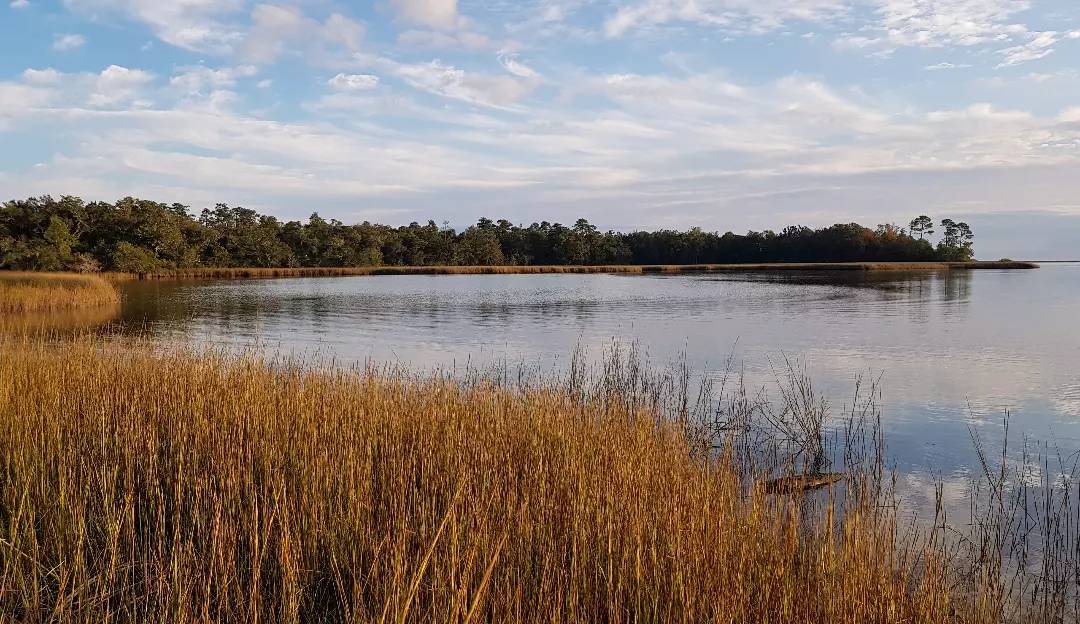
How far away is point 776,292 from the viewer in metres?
38.4

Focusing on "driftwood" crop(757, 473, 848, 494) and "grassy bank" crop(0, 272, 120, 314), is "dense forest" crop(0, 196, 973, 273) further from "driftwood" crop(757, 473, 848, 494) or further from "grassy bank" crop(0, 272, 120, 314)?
"driftwood" crop(757, 473, 848, 494)

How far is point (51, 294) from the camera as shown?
2667 cm

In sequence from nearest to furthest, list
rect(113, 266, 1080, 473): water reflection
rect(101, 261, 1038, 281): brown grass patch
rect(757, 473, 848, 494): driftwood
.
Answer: rect(757, 473, 848, 494): driftwood → rect(113, 266, 1080, 473): water reflection → rect(101, 261, 1038, 281): brown grass patch

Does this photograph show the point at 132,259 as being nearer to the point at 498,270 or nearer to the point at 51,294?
the point at 51,294

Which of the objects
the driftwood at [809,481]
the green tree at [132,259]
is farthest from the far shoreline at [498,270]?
the driftwood at [809,481]

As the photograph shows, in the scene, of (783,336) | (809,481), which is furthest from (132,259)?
(809,481)

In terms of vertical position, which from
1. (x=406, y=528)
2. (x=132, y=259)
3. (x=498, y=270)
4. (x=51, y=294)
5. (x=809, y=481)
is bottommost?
(x=809, y=481)

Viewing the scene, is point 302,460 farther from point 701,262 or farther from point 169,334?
point 701,262

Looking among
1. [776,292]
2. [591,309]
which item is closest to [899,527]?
[591,309]

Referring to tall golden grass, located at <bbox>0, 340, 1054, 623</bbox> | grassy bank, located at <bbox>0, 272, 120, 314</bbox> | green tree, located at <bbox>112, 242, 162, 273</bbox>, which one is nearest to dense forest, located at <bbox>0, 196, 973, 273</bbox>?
green tree, located at <bbox>112, 242, 162, 273</bbox>

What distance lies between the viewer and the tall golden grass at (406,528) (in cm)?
343

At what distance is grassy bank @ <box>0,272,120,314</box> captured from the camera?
24531 millimetres

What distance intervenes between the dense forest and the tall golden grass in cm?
5506

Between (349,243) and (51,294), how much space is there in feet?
188
